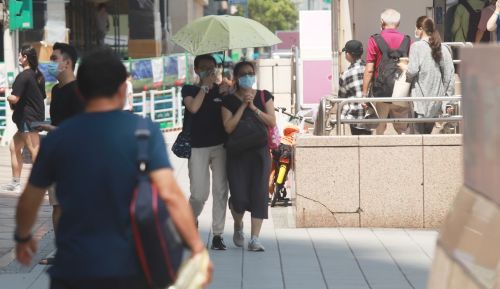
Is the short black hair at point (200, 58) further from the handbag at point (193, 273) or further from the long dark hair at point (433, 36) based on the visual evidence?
the handbag at point (193, 273)

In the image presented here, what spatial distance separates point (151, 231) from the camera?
14.8ft

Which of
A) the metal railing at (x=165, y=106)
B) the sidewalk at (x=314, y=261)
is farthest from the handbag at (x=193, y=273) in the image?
the metal railing at (x=165, y=106)

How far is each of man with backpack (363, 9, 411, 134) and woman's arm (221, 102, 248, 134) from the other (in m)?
3.20

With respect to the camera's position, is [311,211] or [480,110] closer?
[480,110]

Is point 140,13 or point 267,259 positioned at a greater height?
point 140,13

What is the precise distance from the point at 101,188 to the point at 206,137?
6.22 metres

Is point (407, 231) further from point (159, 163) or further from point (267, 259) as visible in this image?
point (159, 163)

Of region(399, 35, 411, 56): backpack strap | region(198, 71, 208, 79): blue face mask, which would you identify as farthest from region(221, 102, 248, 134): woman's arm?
region(399, 35, 411, 56): backpack strap

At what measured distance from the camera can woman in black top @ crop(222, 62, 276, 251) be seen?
10.7m

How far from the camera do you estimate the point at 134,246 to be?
4570 millimetres

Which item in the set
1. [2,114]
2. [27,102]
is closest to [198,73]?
[27,102]

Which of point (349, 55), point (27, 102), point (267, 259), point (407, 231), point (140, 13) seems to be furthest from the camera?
point (140, 13)

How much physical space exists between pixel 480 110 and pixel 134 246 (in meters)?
1.35

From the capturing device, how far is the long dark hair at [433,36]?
12.6 meters
